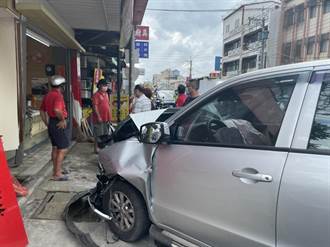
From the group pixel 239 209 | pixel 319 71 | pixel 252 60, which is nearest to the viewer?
pixel 319 71

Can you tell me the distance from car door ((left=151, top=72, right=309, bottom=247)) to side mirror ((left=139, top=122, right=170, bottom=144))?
0.29 ft

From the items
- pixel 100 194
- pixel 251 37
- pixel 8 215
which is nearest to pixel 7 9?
pixel 100 194

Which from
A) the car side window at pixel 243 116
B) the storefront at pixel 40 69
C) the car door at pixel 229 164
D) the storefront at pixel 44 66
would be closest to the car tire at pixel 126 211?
the car door at pixel 229 164

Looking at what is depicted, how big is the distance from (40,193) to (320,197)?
4.12m

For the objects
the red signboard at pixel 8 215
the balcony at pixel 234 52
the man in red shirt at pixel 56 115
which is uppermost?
the balcony at pixel 234 52

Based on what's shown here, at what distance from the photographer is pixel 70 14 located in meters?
7.30

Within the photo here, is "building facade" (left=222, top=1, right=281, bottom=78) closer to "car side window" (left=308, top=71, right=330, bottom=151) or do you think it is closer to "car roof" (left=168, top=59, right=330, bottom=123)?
"car roof" (left=168, top=59, right=330, bottom=123)

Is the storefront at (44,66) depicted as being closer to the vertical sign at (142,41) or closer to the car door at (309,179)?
the car door at (309,179)

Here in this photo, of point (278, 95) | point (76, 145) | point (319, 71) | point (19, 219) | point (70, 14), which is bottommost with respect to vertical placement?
point (76, 145)

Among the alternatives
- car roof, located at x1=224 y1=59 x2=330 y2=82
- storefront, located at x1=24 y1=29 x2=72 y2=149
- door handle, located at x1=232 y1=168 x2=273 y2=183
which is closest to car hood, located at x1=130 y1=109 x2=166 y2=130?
car roof, located at x1=224 y1=59 x2=330 y2=82

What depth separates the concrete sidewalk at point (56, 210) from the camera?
340 cm

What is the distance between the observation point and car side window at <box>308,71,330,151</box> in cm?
193

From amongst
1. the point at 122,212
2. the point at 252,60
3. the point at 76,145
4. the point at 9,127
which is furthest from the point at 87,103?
the point at 252,60

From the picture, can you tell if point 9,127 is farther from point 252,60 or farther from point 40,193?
point 252,60
